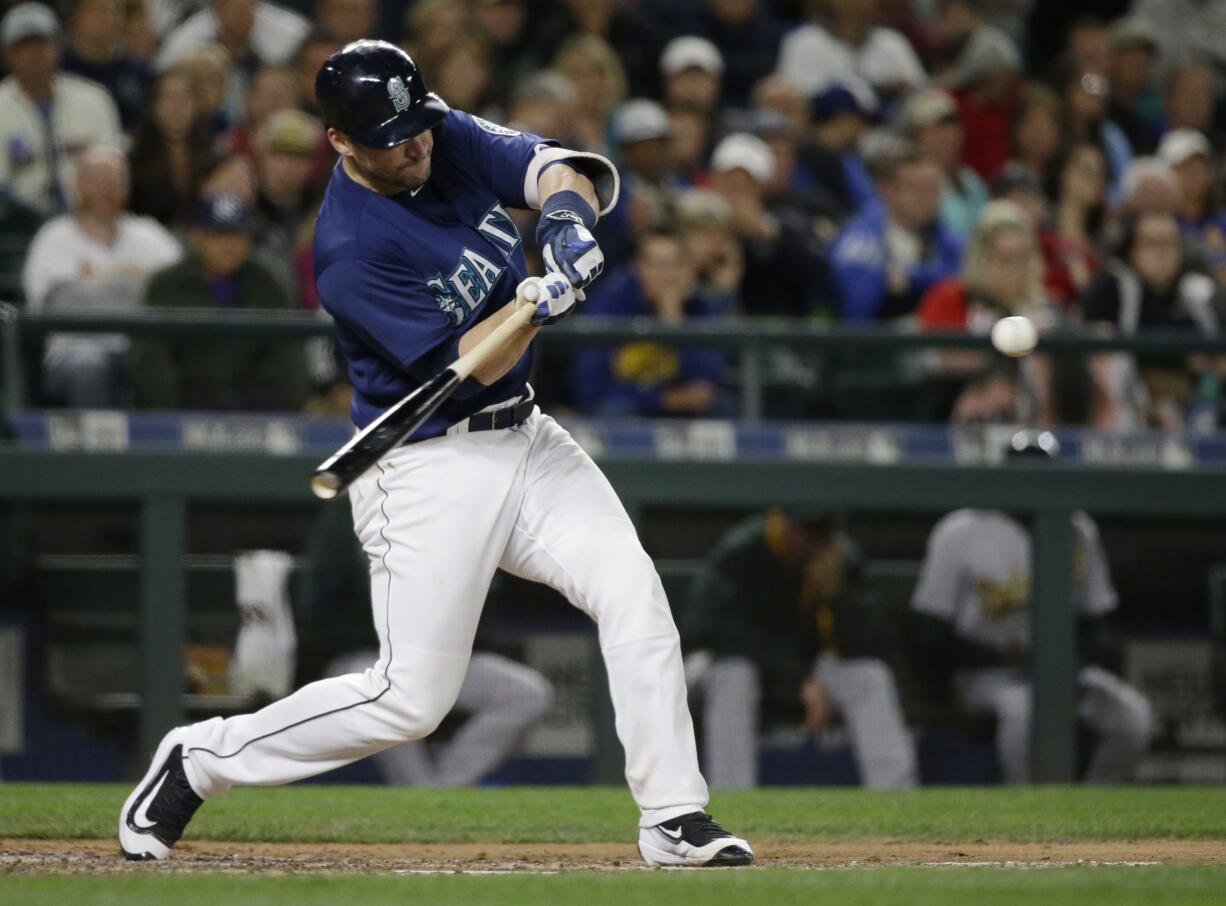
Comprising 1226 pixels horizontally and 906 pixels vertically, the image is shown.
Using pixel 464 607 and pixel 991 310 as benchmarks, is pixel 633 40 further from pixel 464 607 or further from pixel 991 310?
pixel 464 607

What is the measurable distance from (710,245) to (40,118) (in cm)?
276

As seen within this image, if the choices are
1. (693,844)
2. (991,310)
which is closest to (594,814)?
(693,844)

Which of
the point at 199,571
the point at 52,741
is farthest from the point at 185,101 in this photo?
the point at 52,741

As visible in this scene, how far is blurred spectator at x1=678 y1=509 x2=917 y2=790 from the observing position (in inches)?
258

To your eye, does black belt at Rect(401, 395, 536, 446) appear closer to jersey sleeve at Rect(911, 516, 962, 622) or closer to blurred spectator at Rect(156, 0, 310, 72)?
jersey sleeve at Rect(911, 516, 962, 622)

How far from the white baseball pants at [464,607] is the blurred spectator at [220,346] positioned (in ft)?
8.58

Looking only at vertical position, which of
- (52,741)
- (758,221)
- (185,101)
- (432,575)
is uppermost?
(185,101)

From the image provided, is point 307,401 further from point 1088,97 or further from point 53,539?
point 1088,97

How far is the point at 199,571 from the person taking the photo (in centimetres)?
648

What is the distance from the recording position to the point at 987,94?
9789 millimetres

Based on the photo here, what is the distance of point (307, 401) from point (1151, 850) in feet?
11.3

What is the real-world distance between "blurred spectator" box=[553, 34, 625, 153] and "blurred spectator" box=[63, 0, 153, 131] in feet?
6.22

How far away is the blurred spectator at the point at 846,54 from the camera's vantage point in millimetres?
9672

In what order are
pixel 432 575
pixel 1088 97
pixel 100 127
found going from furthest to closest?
1. pixel 1088 97
2. pixel 100 127
3. pixel 432 575
